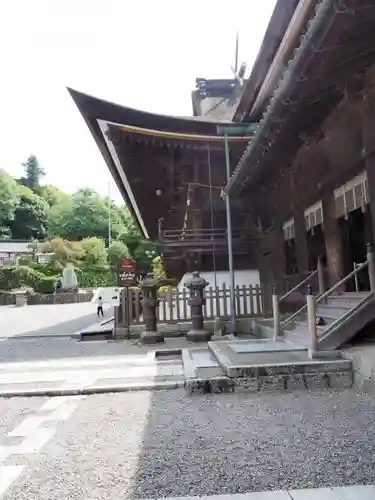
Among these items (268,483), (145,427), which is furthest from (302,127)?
(268,483)

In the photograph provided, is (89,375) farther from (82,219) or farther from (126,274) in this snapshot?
(82,219)

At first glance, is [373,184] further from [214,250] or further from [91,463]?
[214,250]

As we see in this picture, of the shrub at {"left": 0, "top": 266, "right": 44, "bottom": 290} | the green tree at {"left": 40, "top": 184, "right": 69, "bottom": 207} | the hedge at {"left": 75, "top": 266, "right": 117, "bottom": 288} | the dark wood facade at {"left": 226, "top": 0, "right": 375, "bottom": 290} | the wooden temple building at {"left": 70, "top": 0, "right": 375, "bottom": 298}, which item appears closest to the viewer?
the dark wood facade at {"left": 226, "top": 0, "right": 375, "bottom": 290}

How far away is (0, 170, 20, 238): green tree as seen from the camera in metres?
70.4

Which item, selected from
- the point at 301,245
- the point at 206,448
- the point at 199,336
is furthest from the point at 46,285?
the point at 206,448

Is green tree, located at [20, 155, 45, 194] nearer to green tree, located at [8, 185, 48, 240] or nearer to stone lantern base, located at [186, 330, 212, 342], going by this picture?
green tree, located at [8, 185, 48, 240]

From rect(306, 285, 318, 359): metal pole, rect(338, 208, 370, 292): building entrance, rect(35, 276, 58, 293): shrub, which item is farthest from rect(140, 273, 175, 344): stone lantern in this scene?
rect(35, 276, 58, 293): shrub

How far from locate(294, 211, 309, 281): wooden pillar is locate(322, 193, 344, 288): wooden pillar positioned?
45.2 inches

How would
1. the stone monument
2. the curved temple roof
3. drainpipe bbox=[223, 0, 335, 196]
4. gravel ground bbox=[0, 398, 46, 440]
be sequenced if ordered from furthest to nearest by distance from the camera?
1. the stone monument
2. the curved temple roof
3. gravel ground bbox=[0, 398, 46, 440]
4. drainpipe bbox=[223, 0, 335, 196]

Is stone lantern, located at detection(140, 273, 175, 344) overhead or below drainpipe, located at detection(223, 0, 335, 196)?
below

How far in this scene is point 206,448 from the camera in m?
3.14

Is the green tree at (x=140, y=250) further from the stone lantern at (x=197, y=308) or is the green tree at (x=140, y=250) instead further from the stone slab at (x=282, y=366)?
the stone slab at (x=282, y=366)

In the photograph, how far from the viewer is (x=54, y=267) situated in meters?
49.4

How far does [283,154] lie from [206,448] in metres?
6.15
